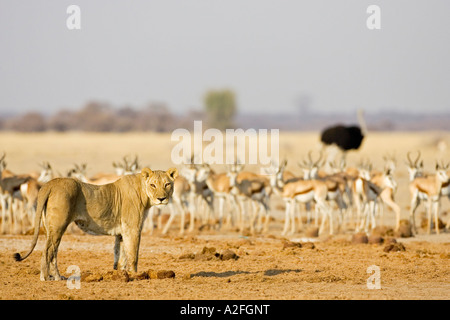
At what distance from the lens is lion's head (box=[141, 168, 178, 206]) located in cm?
1236

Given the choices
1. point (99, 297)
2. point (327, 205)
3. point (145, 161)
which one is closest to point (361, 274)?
point (99, 297)

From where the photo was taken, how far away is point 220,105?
354ft

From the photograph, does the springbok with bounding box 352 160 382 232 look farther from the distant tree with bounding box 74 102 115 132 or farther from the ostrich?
the distant tree with bounding box 74 102 115 132

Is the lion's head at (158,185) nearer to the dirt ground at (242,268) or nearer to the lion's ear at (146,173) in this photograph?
the lion's ear at (146,173)

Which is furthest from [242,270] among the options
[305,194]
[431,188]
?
[431,188]

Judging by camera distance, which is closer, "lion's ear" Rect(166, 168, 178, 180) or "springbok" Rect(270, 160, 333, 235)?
"lion's ear" Rect(166, 168, 178, 180)

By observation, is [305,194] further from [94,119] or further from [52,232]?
[94,119]

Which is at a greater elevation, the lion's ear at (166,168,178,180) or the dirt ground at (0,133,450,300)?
the lion's ear at (166,168,178,180)

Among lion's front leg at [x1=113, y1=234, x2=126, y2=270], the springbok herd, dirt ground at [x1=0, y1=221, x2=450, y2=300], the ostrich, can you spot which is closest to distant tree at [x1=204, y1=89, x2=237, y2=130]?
the ostrich

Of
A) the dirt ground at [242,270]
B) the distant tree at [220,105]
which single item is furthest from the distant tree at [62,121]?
the dirt ground at [242,270]

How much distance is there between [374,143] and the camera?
5788 cm
